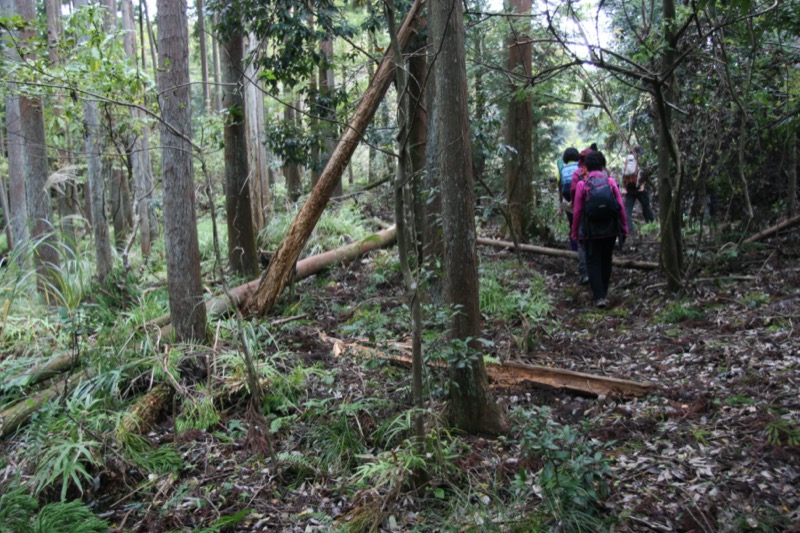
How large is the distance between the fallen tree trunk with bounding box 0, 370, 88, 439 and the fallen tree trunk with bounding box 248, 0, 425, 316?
8.81 feet

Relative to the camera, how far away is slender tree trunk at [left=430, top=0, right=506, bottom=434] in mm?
3842

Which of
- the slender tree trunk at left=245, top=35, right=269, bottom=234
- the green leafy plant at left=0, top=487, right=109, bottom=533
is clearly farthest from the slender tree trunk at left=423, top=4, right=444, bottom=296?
the slender tree trunk at left=245, top=35, right=269, bottom=234

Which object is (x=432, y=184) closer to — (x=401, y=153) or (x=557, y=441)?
(x=401, y=153)

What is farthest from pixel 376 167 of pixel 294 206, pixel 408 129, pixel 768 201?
pixel 408 129

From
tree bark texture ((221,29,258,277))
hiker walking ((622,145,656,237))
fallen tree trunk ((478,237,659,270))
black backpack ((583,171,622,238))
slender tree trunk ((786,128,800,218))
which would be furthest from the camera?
hiker walking ((622,145,656,237))

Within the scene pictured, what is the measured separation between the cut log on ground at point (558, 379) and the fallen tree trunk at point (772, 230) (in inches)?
162

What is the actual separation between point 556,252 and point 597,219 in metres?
2.13

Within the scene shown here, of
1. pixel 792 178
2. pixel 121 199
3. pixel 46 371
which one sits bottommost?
pixel 46 371

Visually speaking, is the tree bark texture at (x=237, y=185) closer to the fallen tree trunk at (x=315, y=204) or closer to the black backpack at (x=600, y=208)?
the fallen tree trunk at (x=315, y=204)

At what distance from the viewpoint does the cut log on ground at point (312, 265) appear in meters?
7.02

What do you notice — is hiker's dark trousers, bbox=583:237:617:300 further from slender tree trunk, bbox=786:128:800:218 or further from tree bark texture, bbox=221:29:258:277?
tree bark texture, bbox=221:29:258:277

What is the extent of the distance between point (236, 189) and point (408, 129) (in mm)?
5870

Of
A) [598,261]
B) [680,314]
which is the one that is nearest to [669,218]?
[598,261]

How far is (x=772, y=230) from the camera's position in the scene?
25.2ft
